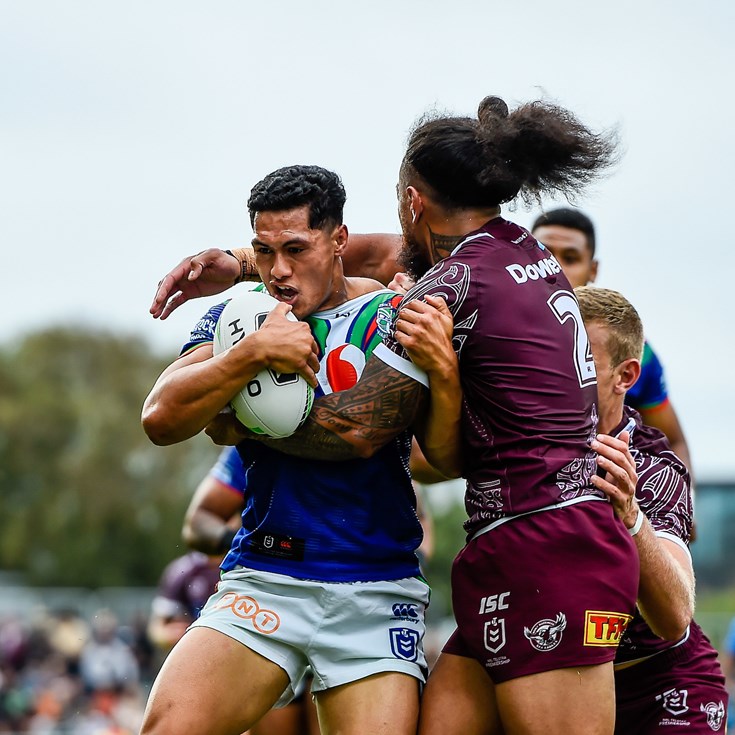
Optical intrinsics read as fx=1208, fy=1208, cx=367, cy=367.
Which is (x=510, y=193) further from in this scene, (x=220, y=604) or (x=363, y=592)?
(x=220, y=604)

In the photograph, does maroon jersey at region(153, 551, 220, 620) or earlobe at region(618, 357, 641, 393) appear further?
maroon jersey at region(153, 551, 220, 620)

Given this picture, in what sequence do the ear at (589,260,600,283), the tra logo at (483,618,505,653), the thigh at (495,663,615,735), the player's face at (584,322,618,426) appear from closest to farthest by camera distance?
the thigh at (495,663,615,735) < the tra logo at (483,618,505,653) < the player's face at (584,322,618,426) < the ear at (589,260,600,283)

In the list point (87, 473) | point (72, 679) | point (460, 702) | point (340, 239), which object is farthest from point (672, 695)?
point (87, 473)

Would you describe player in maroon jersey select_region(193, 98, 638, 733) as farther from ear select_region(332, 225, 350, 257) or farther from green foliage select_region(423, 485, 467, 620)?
green foliage select_region(423, 485, 467, 620)

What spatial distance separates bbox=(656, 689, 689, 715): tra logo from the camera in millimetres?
4992

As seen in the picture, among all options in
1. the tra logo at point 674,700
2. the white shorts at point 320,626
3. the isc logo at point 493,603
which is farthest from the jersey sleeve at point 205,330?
the tra logo at point 674,700

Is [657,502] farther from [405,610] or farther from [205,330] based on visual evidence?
[205,330]

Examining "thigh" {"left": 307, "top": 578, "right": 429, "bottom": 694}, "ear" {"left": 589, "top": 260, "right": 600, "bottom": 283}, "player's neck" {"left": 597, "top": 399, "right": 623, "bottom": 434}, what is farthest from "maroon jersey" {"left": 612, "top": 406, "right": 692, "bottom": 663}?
"ear" {"left": 589, "top": 260, "right": 600, "bottom": 283}

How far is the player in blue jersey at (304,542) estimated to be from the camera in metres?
4.39

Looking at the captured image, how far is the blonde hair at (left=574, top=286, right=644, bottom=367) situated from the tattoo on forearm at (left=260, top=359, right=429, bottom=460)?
96 centimetres

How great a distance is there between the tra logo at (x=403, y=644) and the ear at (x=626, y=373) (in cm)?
131

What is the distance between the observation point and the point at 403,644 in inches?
183

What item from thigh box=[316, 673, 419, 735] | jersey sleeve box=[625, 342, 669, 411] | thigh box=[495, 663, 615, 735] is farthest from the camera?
jersey sleeve box=[625, 342, 669, 411]

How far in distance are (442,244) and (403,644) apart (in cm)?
155
